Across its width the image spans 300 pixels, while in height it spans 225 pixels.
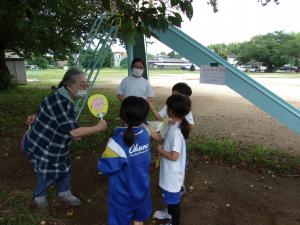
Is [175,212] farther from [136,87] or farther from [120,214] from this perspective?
[136,87]

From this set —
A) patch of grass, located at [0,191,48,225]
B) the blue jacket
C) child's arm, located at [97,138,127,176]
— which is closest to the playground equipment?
the blue jacket

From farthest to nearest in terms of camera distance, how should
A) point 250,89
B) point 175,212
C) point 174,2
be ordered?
point 250,89, point 175,212, point 174,2

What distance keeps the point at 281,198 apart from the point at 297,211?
0.32 m

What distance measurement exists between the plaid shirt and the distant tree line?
59845 millimetres

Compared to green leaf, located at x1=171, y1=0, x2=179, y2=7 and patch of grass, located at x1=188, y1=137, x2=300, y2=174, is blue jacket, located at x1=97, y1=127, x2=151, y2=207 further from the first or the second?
patch of grass, located at x1=188, y1=137, x2=300, y2=174

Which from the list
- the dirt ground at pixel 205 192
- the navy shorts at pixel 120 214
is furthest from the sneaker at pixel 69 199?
the navy shorts at pixel 120 214

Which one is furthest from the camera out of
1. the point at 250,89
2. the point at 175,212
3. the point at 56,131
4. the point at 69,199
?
the point at 250,89

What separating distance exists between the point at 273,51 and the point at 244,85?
68.9m

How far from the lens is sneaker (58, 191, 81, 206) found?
363cm

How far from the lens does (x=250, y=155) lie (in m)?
5.43

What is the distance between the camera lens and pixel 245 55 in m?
74.5

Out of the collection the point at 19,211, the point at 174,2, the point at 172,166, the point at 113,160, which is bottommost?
the point at 19,211

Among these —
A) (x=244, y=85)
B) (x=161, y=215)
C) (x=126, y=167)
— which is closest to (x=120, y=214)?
(x=126, y=167)

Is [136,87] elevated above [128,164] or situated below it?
above
